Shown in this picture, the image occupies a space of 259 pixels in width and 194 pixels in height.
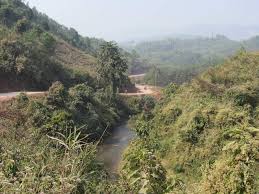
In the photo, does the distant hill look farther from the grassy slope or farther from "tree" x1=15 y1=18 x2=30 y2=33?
the grassy slope

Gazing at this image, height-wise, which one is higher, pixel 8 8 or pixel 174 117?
pixel 8 8

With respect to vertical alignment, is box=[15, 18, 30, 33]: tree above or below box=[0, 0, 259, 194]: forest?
above

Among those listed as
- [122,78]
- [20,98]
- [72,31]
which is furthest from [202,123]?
[72,31]

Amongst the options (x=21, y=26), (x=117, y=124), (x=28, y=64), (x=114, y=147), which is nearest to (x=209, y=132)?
(x=114, y=147)

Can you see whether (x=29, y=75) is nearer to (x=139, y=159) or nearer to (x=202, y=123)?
(x=202, y=123)

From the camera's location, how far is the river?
33625 mm

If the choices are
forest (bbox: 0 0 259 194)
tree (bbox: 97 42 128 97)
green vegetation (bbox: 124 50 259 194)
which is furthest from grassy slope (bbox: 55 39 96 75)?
green vegetation (bbox: 124 50 259 194)

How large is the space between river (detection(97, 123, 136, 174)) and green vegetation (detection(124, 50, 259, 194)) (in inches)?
95.4

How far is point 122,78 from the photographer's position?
183ft

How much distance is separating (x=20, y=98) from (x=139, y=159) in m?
26.3

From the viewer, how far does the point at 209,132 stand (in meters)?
30.0

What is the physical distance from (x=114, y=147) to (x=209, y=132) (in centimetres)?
1176

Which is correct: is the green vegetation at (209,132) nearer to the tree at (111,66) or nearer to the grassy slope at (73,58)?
the tree at (111,66)

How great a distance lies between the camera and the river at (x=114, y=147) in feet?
110
